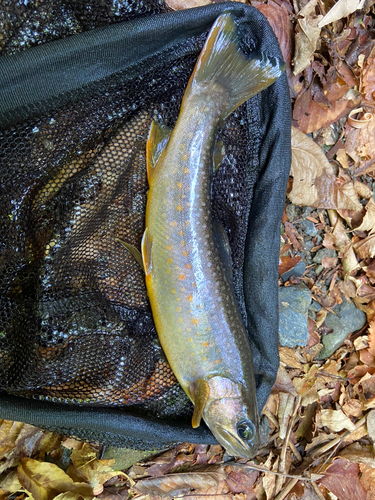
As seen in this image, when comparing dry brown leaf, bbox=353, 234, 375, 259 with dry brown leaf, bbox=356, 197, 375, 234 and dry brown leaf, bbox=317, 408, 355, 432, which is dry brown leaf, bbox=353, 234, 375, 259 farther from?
dry brown leaf, bbox=317, 408, 355, 432

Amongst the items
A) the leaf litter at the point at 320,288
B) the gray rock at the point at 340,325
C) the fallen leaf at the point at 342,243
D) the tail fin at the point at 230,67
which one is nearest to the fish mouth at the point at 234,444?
the leaf litter at the point at 320,288

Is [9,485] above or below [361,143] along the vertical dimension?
below

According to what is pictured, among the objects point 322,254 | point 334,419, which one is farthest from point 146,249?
point 334,419

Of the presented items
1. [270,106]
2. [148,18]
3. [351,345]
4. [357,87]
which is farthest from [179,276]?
[357,87]

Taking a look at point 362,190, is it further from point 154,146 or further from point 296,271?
point 154,146

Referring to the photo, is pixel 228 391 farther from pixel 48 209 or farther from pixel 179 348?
pixel 48 209

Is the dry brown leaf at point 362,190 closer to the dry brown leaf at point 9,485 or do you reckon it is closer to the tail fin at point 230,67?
the tail fin at point 230,67

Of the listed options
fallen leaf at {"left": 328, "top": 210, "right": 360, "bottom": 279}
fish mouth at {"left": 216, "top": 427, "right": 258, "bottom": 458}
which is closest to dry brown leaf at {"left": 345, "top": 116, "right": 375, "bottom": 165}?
fallen leaf at {"left": 328, "top": 210, "right": 360, "bottom": 279}
